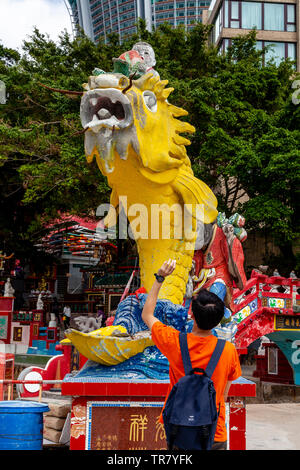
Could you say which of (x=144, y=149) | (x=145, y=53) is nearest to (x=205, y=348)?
(x=144, y=149)

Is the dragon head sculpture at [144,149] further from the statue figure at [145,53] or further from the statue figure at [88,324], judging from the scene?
the statue figure at [88,324]

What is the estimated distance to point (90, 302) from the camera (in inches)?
915

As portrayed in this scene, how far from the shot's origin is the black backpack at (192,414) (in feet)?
7.10

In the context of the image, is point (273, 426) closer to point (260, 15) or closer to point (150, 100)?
point (150, 100)

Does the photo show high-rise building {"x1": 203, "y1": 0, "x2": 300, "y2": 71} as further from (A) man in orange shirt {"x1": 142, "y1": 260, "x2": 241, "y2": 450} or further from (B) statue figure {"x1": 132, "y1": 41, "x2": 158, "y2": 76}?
(A) man in orange shirt {"x1": 142, "y1": 260, "x2": 241, "y2": 450}

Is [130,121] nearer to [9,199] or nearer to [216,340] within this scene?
[216,340]

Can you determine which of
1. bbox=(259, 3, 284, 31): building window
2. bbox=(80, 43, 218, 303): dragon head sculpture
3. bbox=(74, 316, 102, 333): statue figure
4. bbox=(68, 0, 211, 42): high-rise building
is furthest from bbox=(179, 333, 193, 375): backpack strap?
bbox=(68, 0, 211, 42): high-rise building

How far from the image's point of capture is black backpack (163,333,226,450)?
216 cm

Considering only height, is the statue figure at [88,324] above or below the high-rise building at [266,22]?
below

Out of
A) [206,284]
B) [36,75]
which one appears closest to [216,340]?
[206,284]

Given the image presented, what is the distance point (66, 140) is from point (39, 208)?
7134mm

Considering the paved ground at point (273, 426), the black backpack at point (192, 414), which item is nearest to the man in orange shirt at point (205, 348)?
the black backpack at point (192, 414)

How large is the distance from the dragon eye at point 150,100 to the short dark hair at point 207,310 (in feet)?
6.68

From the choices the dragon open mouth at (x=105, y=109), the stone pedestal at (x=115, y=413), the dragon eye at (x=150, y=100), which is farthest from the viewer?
the dragon eye at (x=150, y=100)
